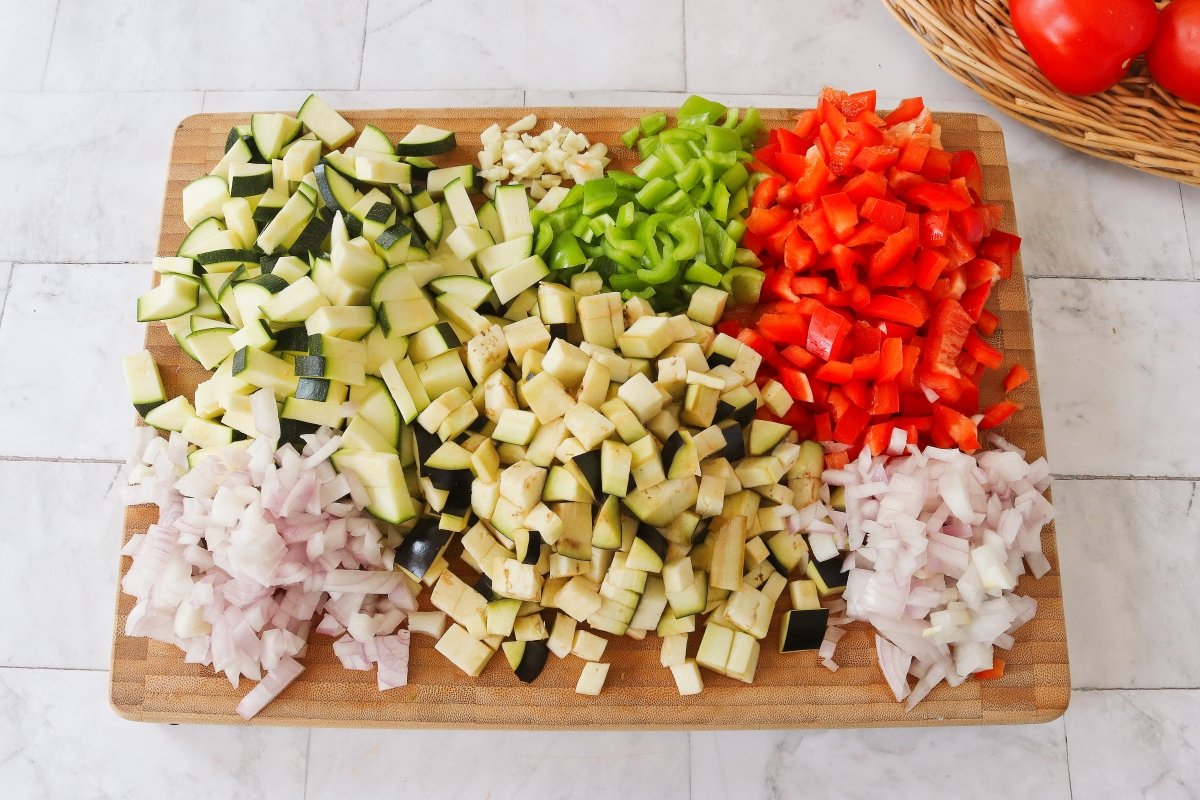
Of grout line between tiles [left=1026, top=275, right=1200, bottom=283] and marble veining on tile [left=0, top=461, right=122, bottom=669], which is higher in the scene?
grout line between tiles [left=1026, top=275, right=1200, bottom=283]

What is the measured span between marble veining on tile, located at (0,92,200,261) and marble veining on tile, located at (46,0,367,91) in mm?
95

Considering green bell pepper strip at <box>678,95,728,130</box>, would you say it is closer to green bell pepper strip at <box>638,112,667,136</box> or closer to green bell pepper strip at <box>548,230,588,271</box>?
green bell pepper strip at <box>638,112,667,136</box>

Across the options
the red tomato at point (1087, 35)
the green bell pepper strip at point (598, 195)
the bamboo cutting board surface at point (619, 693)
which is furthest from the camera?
the red tomato at point (1087, 35)

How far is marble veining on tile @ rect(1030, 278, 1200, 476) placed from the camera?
267 cm

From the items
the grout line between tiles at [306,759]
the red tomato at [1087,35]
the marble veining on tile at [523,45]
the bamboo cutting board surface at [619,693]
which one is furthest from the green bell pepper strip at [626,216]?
the grout line between tiles at [306,759]

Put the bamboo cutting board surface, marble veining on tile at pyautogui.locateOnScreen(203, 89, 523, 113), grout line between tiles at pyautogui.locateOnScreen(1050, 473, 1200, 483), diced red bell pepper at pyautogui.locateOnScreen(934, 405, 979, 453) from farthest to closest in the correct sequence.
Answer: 1. marble veining on tile at pyautogui.locateOnScreen(203, 89, 523, 113)
2. grout line between tiles at pyautogui.locateOnScreen(1050, 473, 1200, 483)
3. diced red bell pepper at pyautogui.locateOnScreen(934, 405, 979, 453)
4. the bamboo cutting board surface

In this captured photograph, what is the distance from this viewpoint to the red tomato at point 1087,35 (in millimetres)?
2496

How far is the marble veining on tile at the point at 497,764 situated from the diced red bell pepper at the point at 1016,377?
1.32 m

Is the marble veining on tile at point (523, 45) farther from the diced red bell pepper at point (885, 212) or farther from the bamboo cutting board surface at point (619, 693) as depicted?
the bamboo cutting board surface at point (619, 693)

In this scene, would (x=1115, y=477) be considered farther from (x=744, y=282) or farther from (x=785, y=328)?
(x=744, y=282)

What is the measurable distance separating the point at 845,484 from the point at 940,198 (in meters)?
0.79

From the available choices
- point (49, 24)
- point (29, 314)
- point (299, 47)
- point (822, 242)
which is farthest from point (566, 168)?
point (49, 24)

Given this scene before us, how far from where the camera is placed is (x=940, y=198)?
2301 millimetres

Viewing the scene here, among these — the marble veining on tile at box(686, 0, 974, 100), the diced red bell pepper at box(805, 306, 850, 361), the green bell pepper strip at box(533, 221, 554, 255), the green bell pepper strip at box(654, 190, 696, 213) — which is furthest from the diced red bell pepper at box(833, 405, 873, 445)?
the marble veining on tile at box(686, 0, 974, 100)
